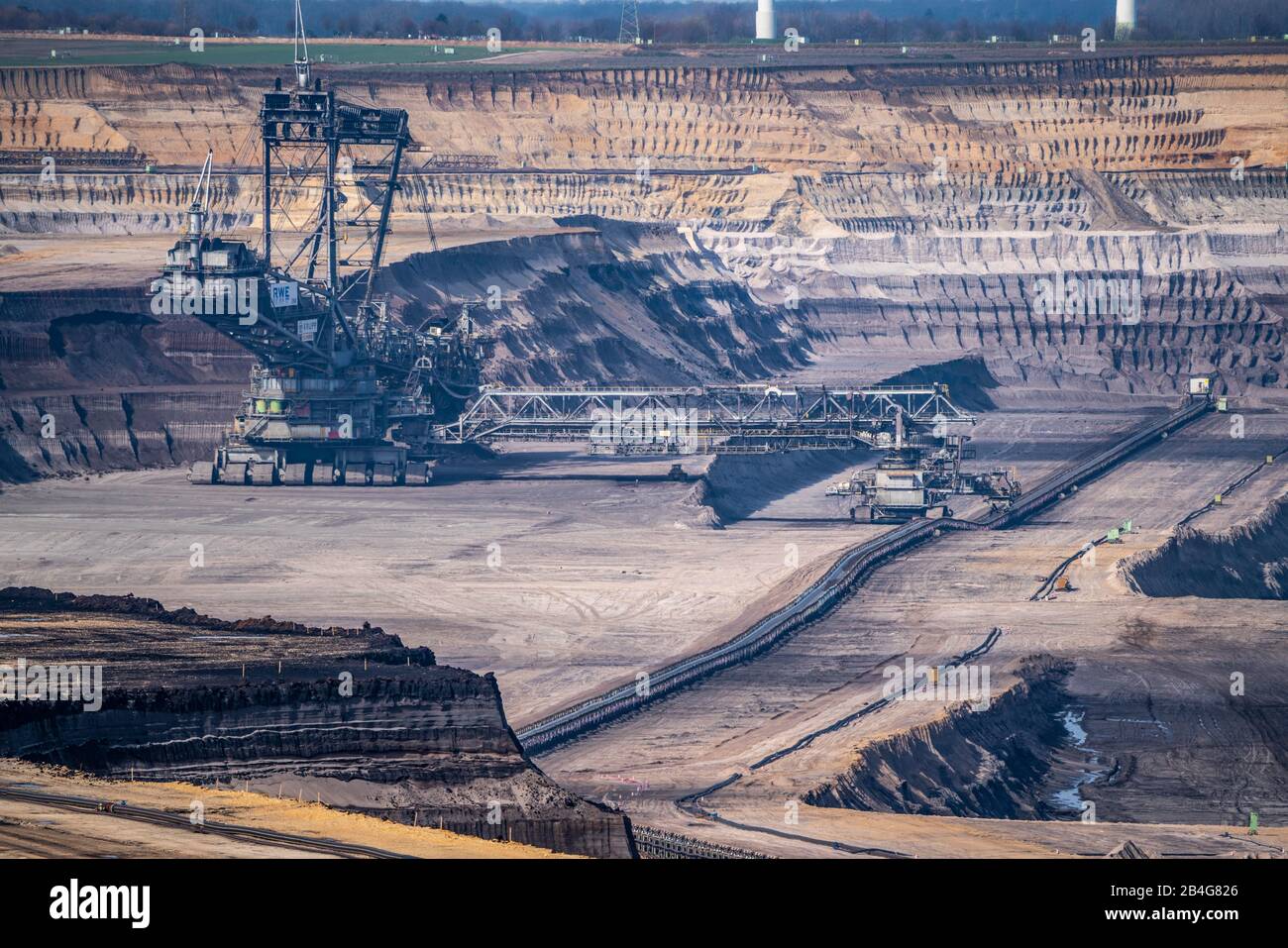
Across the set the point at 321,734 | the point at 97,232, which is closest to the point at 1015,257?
the point at 97,232

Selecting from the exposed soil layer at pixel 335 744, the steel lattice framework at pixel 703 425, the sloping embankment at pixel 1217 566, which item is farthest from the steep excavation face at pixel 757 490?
the steel lattice framework at pixel 703 425

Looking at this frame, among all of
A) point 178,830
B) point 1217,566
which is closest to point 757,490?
point 1217,566

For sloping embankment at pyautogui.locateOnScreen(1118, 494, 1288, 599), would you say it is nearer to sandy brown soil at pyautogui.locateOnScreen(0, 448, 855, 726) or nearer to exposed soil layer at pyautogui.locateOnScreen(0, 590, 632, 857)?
sandy brown soil at pyautogui.locateOnScreen(0, 448, 855, 726)

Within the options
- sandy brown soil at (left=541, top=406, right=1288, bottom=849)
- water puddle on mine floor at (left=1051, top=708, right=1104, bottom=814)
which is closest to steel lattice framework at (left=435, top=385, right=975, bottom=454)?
sandy brown soil at (left=541, top=406, right=1288, bottom=849)

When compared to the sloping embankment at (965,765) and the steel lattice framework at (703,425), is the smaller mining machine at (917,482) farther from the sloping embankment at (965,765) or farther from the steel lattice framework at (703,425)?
the sloping embankment at (965,765)

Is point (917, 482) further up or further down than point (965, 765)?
further up

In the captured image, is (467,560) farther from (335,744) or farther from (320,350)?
(335,744)
